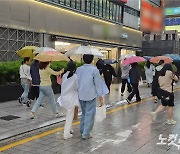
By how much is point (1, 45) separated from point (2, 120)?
845 centimetres

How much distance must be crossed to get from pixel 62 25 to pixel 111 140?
572 inches

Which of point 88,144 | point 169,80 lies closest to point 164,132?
point 169,80

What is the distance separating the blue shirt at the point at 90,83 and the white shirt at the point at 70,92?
0.16 meters

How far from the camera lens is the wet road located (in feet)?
17.9

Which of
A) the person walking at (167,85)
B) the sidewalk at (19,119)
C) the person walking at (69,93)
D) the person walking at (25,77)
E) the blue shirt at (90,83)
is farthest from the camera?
the person walking at (25,77)

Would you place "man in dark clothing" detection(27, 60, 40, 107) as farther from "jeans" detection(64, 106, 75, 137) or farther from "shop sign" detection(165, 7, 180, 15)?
"shop sign" detection(165, 7, 180, 15)

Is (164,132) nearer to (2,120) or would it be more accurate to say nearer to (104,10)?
(2,120)

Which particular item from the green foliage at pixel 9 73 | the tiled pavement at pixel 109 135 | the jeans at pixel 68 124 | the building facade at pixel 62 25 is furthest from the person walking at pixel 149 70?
the jeans at pixel 68 124

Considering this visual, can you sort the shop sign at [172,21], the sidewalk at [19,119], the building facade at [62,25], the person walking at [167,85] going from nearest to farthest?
the sidewalk at [19,119] < the person walking at [167,85] < the building facade at [62,25] < the shop sign at [172,21]

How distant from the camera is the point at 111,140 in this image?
609cm

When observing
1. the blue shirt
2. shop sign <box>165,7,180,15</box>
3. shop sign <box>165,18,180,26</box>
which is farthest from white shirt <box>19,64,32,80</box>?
Result: shop sign <box>165,18,180,26</box>

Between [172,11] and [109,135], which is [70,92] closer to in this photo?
[109,135]

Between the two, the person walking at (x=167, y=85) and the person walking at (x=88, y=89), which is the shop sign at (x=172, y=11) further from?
the person walking at (x=88, y=89)

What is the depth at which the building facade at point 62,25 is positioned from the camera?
15.9m
